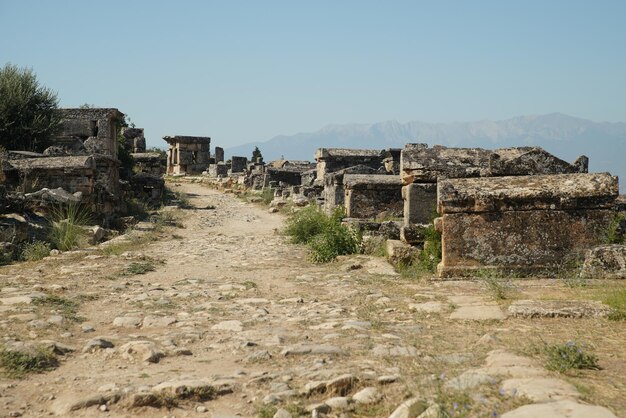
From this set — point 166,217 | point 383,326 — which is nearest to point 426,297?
point 383,326

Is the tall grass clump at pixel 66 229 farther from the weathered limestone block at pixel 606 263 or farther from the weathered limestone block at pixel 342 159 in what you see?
the weathered limestone block at pixel 342 159

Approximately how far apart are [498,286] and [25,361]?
4146 millimetres

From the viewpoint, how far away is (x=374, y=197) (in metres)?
13.0

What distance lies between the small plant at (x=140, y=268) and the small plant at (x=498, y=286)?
480 cm

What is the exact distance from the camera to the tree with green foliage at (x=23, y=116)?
19844 mm

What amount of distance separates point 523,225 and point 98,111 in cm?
1800

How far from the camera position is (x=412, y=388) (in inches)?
134

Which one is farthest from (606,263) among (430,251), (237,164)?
(237,164)

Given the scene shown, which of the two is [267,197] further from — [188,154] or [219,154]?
[219,154]

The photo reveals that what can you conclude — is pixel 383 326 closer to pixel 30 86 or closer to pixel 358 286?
pixel 358 286

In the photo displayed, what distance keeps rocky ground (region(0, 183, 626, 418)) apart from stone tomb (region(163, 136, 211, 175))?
28.2 meters

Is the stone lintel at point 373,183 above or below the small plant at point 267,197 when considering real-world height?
above

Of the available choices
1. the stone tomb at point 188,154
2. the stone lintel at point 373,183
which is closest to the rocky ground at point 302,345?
the stone lintel at point 373,183

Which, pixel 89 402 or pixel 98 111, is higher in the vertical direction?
pixel 98 111
